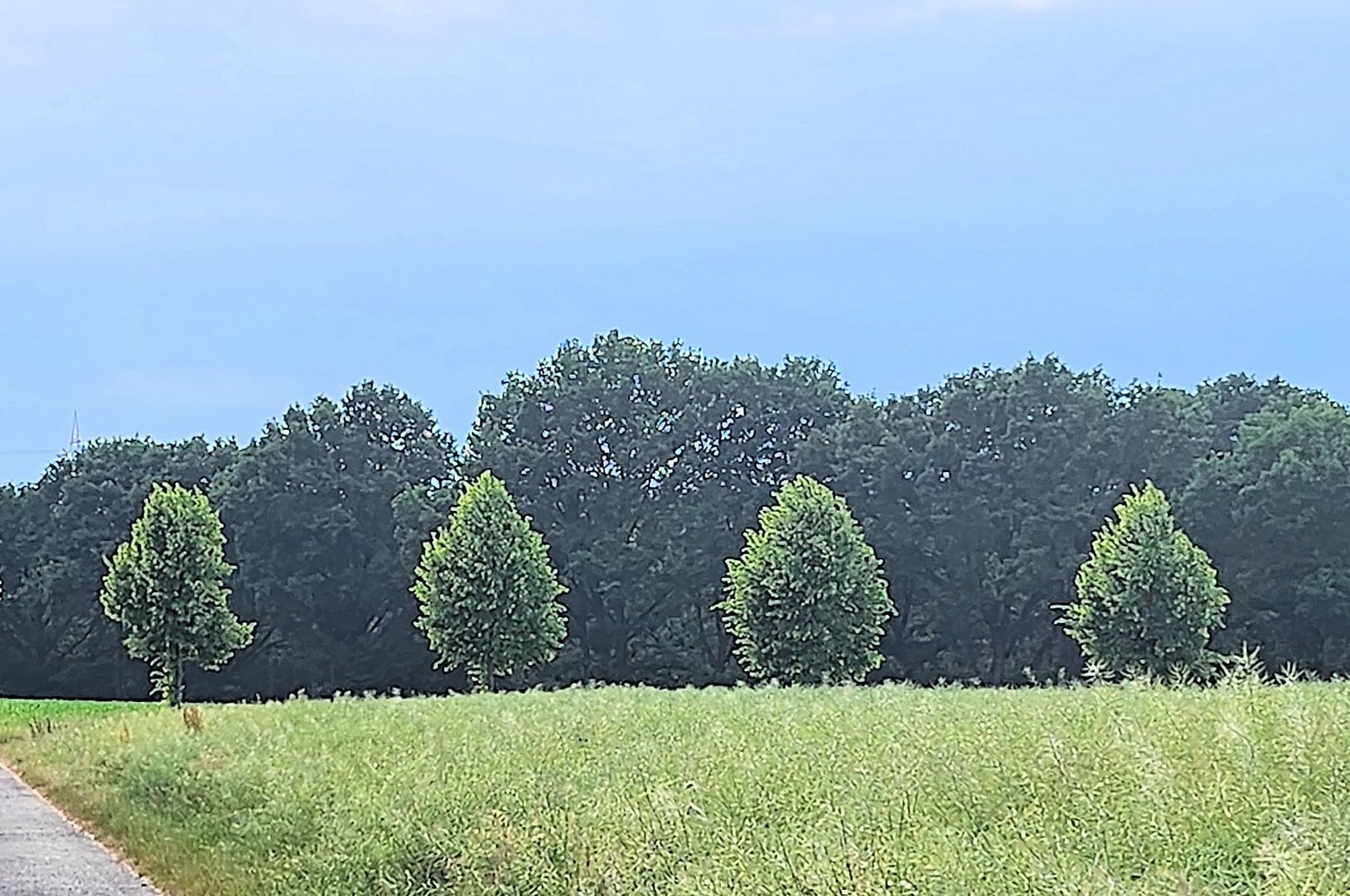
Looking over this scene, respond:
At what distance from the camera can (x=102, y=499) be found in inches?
2270

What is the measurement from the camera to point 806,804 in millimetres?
7387

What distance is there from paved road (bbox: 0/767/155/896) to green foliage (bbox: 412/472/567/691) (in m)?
22.1

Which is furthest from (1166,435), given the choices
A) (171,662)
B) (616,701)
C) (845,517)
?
(616,701)

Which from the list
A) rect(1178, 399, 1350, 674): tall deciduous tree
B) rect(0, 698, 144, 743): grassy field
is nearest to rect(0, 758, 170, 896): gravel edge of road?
rect(0, 698, 144, 743): grassy field

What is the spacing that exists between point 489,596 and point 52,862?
26591mm

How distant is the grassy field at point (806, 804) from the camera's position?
5516 mm

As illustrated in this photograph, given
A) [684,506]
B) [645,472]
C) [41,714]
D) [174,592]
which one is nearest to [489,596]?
[174,592]

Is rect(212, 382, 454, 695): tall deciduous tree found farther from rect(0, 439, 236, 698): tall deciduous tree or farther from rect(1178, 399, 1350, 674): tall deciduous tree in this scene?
rect(1178, 399, 1350, 674): tall deciduous tree

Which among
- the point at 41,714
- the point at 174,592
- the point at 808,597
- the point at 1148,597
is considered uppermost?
the point at 174,592

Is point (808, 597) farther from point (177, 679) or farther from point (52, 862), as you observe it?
point (52, 862)

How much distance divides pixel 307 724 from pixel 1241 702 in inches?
450

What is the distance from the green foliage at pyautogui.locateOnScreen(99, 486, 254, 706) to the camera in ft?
130

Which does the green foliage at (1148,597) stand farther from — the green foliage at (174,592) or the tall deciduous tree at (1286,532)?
the green foliage at (174,592)

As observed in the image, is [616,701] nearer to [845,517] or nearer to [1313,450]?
[845,517]
